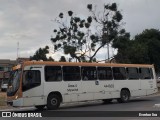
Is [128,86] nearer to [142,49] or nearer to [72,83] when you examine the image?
[72,83]

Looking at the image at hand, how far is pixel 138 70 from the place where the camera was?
87.2ft

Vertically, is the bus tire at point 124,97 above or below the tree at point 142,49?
below

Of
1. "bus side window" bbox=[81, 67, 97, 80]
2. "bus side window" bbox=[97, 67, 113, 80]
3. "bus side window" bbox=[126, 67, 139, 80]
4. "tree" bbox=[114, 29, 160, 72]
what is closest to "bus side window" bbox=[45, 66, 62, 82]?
"bus side window" bbox=[81, 67, 97, 80]

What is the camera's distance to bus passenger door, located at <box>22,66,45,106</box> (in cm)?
1947

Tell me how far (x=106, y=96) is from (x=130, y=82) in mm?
2708

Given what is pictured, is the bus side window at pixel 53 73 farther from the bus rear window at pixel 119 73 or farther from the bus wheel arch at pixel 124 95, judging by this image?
the bus wheel arch at pixel 124 95

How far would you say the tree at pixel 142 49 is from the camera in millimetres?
44603

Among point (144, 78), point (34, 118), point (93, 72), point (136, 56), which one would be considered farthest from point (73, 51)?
point (34, 118)

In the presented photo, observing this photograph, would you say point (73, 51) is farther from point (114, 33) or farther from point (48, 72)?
point (48, 72)

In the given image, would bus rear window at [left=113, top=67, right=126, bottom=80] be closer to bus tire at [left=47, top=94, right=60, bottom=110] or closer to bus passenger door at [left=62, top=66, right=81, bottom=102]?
bus passenger door at [left=62, top=66, right=81, bottom=102]

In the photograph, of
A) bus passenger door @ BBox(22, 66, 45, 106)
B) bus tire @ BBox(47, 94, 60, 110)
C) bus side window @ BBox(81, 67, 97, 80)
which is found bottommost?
bus tire @ BBox(47, 94, 60, 110)

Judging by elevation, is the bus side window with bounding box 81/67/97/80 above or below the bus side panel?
above

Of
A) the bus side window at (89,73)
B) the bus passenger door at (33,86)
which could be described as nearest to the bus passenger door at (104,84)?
the bus side window at (89,73)

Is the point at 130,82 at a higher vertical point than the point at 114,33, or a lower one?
lower
